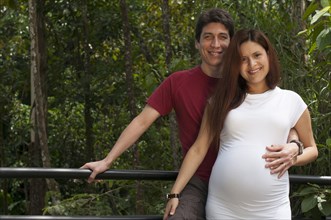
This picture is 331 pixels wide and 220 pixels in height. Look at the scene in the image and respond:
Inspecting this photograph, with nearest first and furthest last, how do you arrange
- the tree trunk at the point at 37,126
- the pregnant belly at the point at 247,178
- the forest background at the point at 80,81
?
the pregnant belly at the point at 247,178
the forest background at the point at 80,81
the tree trunk at the point at 37,126

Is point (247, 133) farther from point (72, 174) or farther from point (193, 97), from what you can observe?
point (72, 174)

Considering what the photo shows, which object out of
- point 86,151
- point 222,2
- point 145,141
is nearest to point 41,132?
point 145,141

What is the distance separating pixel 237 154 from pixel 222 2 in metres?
2.94

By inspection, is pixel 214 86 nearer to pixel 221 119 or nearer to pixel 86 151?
pixel 221 119

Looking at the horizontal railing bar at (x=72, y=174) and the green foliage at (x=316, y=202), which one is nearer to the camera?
the horizontal railing bar at (x=72, y=174)

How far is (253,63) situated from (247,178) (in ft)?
1.31

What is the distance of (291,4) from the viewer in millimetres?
5145

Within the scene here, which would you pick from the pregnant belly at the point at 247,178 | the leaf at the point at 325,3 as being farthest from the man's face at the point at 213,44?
the leaf at the point at 325,3

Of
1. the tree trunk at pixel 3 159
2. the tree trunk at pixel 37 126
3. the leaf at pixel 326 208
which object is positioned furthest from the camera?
the tree trunk at pixel 3 159

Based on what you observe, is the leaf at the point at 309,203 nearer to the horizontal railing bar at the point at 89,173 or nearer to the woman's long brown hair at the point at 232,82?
the horizontal railing bar at the point at 89,173

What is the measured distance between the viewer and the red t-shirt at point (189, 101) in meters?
2.77

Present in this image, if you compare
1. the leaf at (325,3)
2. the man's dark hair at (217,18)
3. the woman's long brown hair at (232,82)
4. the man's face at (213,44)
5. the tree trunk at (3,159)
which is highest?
the leaf at (325,3)

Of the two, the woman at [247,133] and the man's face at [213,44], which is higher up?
the man's face at [213,44]

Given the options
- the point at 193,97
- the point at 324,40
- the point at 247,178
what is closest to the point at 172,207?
the point at 247,178
